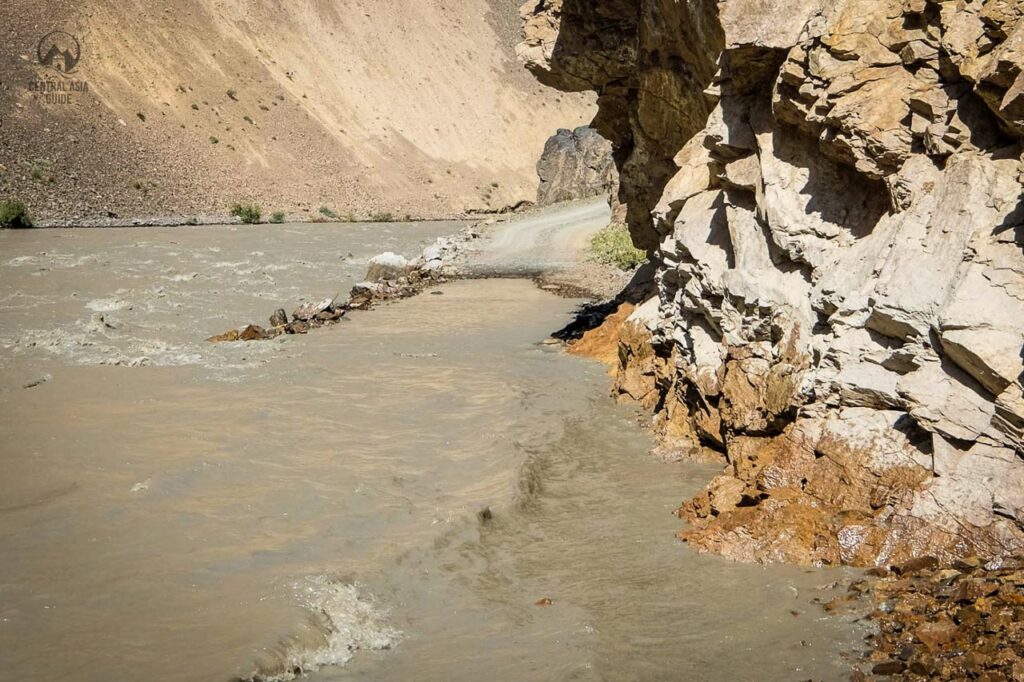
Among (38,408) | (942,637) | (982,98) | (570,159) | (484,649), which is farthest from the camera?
(570,159)

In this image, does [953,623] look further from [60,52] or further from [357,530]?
[60,52]

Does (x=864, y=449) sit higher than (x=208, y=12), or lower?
lower

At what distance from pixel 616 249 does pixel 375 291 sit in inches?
225

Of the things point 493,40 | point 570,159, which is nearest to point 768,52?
point 570,159

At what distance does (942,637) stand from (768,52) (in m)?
4.68

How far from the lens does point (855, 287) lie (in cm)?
591

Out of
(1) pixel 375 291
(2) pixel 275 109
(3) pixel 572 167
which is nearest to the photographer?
(1) pixel 375 291

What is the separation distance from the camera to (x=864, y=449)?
5.50m

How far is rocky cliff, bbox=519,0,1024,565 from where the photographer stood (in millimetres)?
4957

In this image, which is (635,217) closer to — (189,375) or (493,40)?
(189,375)

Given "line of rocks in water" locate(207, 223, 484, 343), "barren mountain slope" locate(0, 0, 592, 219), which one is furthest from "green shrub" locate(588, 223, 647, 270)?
"barren mountain slope" locate(0, 0, 592, 219)

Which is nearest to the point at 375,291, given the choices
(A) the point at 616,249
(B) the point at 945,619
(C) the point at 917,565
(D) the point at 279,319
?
(D) the point at 279,319

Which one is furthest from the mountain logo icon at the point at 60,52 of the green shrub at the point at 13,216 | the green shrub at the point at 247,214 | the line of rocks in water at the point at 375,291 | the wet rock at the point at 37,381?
the wet rock at the point at 37,381

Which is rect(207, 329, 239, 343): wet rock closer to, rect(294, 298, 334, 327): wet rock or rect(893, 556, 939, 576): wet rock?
rect(294, 298, 334, 327): wet rock
